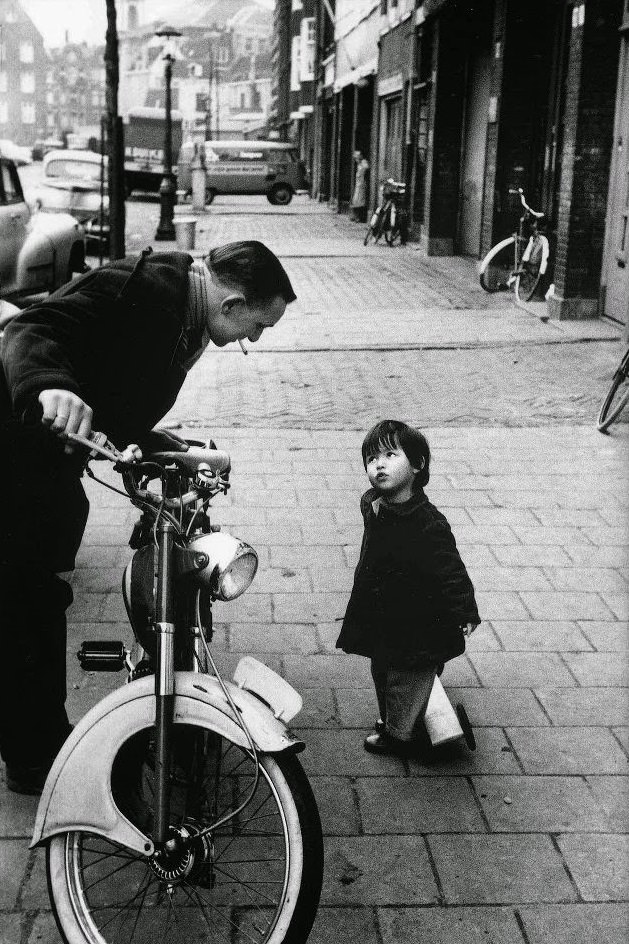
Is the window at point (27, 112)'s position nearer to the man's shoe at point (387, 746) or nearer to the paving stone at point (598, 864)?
the man's shoe at point (387, 746)

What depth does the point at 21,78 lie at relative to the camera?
118875 millimetres

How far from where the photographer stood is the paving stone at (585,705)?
384 cm

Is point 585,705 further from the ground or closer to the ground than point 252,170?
closer to the ground

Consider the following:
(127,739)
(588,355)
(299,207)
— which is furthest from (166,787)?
(299,207)

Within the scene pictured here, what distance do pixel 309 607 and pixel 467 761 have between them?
1339mm

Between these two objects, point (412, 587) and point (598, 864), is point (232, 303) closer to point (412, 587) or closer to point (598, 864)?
point (412, 587)

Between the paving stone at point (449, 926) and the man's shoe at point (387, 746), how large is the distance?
2.67 feet

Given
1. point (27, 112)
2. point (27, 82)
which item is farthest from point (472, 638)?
point (27, 82)

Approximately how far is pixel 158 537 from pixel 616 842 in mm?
1611

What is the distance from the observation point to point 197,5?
148375mm

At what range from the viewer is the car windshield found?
24.8 metres

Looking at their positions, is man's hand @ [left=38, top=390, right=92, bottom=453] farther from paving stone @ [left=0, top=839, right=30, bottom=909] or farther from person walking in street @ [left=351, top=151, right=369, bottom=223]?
person walking in street @ [left=351, top=151, right=369, bottom=223]

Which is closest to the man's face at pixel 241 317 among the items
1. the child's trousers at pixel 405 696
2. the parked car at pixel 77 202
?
the child's trousers at pixel 405 696

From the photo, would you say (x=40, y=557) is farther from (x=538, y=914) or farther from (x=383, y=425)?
(x=538, y=914)
